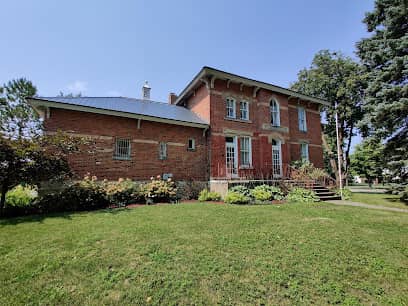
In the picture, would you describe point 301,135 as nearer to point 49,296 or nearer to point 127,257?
point 127,257

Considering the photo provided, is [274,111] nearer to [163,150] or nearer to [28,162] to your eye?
[163,150]

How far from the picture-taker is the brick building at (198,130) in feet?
33.2

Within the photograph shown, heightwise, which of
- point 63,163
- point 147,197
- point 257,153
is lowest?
point 147,197

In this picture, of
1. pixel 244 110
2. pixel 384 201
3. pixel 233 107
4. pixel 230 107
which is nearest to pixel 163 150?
pixel 230 107

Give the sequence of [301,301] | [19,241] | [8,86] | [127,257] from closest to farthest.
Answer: [301,301]
[127,257]
[19,241]
[8,86]

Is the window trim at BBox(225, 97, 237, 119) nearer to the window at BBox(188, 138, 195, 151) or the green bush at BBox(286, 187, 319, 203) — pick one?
the window at BBox(188, 138, 195, 151)

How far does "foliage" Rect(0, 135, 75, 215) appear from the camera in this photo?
6742mm

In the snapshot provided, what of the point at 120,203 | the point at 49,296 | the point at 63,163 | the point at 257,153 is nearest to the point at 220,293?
the point at 49,296

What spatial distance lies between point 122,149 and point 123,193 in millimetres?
2848

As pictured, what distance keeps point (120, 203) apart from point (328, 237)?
787 cm

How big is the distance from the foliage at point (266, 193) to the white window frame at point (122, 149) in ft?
23.3

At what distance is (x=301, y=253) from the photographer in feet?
13.1

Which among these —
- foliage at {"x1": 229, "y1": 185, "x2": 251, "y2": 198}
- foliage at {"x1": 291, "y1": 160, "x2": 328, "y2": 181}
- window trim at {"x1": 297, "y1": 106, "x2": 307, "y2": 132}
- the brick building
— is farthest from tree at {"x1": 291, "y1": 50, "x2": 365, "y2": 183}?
foliage at {"x1": 229, "y1": 185, "x2": 251, "y2": 198}

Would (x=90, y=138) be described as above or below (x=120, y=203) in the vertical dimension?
above
